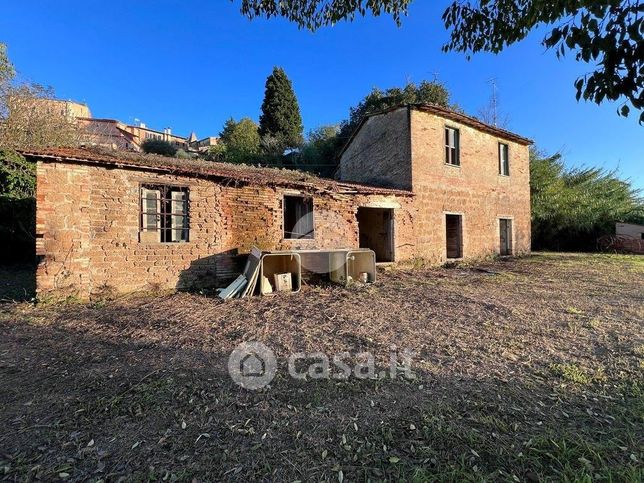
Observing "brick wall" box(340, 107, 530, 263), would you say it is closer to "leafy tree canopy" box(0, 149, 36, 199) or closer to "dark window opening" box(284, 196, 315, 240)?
"dark window opening" box(284, 196, 315, 240)

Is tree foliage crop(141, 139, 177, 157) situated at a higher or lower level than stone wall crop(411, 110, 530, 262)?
higher

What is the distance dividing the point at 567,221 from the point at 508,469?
21629 millimetres

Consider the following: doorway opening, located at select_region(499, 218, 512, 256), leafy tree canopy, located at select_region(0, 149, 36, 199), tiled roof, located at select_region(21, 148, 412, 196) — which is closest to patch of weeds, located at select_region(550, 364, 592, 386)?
tiled roof, located at select_region(21, 148, 412, 196)

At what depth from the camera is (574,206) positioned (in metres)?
18.8

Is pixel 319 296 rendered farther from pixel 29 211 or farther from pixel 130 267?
pixel 29 211

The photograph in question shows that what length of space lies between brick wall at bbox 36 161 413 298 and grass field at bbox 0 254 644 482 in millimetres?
1310

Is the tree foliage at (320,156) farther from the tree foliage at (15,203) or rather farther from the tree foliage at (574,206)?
the tree foliage at (15,203)

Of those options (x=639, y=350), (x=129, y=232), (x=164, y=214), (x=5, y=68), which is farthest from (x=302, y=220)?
(x=5, y=68)

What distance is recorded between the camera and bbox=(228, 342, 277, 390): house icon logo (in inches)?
134

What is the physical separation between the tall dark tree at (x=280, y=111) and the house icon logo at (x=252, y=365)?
85.4ft

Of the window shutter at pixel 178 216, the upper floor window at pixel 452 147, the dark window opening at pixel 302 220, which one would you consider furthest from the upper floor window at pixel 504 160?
the window shutter at pixel 178 216

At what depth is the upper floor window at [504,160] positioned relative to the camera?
15.0 m

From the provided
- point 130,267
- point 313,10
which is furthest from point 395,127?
point 130,267

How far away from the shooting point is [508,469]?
2.17 m
